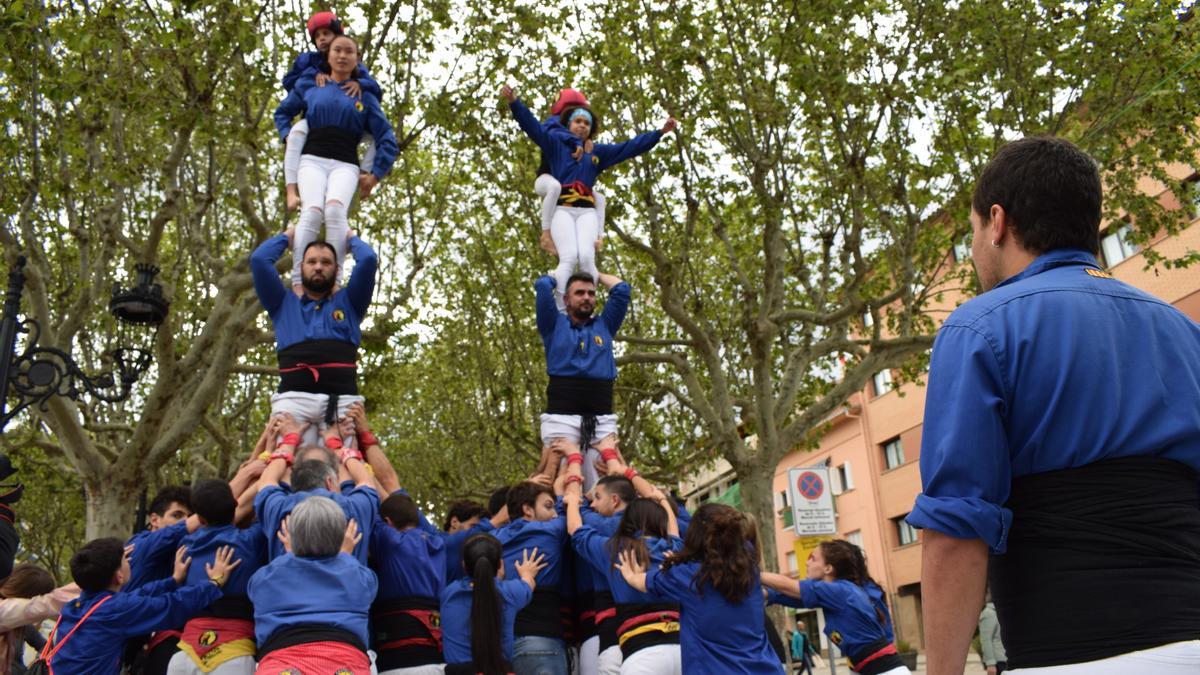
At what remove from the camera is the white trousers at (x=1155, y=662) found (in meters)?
2.12

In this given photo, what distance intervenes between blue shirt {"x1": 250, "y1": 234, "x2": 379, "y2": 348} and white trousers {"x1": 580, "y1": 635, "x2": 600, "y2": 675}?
9.98 feet

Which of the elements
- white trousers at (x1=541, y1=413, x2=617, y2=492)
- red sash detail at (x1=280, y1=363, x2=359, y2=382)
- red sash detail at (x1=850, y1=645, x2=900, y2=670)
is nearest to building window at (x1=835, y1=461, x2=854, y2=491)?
white trousers at (x1=541, y1=413, x2=617, y2=492)

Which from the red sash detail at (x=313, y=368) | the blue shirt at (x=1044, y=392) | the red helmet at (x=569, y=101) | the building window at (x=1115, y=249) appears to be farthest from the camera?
the building window at (x=1115, y=249)

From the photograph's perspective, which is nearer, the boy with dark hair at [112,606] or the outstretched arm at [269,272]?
the boy with dark hair at [112,606]

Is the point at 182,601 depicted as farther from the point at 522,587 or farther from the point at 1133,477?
the point at 1133,477

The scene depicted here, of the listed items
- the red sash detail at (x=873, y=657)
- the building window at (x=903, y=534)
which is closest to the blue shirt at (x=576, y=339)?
the red sash detail at (x=873, y=657)

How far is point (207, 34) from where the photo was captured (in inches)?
446

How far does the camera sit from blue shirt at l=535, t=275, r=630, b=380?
29.5 feet

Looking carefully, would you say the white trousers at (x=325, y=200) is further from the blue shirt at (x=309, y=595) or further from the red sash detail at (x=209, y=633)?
the blue shirt at (x=309, y=595)

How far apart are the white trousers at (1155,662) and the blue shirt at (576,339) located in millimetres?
6950

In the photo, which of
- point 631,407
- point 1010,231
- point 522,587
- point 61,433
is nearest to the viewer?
point 1010,231

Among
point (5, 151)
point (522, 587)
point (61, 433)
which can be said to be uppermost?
point (5, 151)

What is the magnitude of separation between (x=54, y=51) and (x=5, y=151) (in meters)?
2.95

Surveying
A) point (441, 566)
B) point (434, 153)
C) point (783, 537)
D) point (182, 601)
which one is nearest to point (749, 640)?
point (441, 566)
